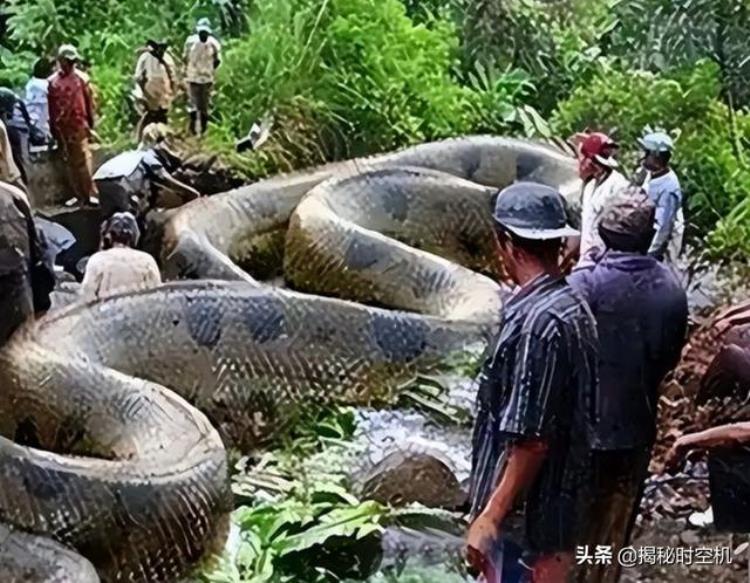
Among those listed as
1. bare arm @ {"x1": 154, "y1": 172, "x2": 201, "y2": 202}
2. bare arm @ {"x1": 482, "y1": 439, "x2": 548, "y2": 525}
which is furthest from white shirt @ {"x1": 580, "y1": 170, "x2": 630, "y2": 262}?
bare arm @ {"x1": 154, "y1": 172, "x2": 201, "y2": 202}

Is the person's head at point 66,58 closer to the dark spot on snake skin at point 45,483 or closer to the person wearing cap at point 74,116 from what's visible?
the person wearing cap at point 74,116

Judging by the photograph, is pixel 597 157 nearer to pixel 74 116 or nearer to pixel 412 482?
pixel 412 482

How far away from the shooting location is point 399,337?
3.63 metres

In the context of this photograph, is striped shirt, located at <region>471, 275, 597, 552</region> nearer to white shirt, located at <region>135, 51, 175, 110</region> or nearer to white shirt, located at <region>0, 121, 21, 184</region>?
white shirt, located at <region>135, 51, 175, 110</region>

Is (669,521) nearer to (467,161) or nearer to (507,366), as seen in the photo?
(507,366)

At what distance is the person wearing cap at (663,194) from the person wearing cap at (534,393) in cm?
30

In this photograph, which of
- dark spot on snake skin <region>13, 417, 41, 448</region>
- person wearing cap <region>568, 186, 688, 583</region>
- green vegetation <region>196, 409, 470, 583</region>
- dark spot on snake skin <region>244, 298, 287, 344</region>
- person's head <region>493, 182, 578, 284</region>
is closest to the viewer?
person's head <region>493, 182, 578, 284</region>

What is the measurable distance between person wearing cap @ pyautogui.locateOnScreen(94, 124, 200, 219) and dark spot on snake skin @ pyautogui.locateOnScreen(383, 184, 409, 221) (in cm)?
47

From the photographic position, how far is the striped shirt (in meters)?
2.97

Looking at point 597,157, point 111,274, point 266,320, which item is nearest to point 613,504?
point 597,157

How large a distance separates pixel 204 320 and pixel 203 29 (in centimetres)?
63

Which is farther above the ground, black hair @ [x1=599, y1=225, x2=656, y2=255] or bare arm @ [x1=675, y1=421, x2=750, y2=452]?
black hair @ [x1=599, y1=225, x2=656, y2=255]

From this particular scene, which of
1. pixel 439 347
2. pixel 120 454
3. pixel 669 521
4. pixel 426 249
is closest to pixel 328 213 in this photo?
pixel 426 249

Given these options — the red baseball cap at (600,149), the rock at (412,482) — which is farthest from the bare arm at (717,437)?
the red baseball cap at (600,149)
